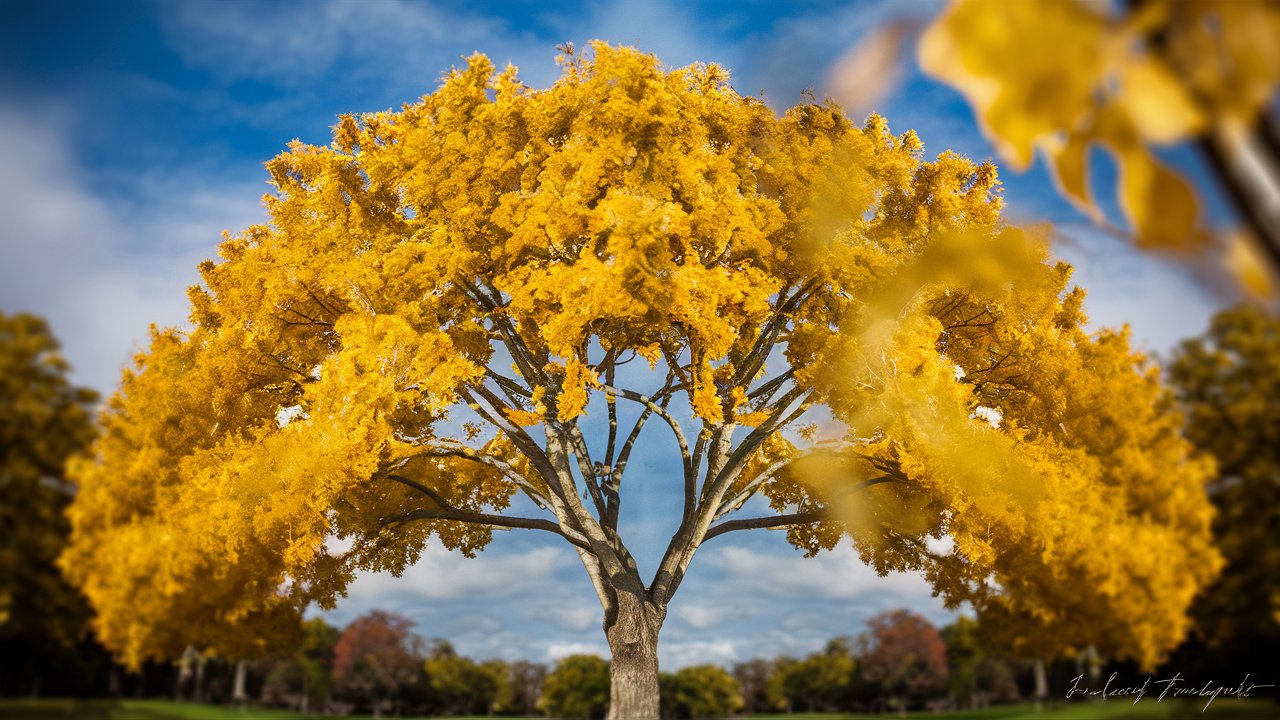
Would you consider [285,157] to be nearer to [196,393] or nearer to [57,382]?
[196,393]

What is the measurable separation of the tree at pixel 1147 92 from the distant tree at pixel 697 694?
26505 mm

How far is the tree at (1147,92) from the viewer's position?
840 mm

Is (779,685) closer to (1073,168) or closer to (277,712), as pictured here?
(277,712)

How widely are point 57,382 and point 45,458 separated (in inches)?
21.8

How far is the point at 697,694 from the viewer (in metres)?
26.2

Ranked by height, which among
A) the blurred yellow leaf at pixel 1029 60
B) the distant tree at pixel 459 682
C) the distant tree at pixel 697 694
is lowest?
the distant tree at pixel 697 694

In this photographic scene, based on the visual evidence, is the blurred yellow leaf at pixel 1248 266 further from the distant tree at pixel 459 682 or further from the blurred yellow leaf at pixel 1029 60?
the distant tree at pixel 459 682

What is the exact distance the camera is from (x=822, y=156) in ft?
37.5

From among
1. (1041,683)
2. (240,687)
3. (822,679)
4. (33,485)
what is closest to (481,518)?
(240,687)

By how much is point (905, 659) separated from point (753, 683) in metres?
11.5

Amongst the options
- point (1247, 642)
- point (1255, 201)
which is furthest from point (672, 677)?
point (1255, 201)

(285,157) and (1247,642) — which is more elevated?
(285,157)

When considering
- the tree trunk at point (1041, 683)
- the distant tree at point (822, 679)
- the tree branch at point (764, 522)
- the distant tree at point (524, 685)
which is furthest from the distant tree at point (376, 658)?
the tree trunk at point (1041, 683)

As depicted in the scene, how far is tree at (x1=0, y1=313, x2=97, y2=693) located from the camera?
5.74 m
